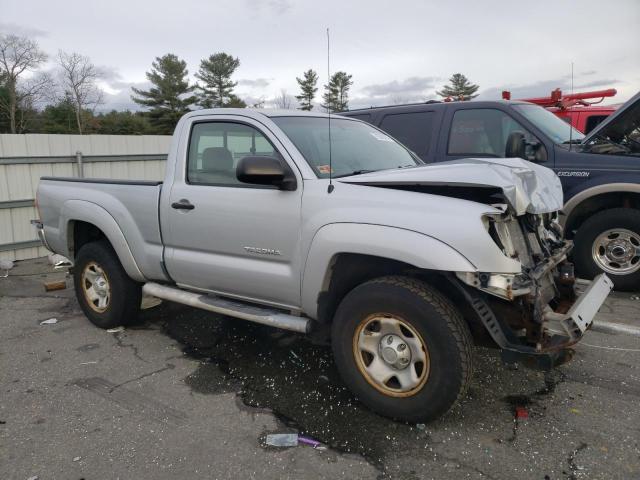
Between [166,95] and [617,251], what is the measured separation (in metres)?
50.1

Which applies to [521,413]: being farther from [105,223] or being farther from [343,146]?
[105,223]

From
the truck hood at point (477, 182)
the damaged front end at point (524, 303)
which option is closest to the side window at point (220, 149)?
the truck hood at point (477, 182)

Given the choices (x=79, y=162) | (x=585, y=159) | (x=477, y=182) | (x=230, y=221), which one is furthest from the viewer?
(x=79, y=162)

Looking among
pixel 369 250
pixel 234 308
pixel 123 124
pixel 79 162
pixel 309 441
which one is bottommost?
pixel 309 441

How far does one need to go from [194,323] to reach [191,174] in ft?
5.44

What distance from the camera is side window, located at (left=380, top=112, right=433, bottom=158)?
21.1 ft

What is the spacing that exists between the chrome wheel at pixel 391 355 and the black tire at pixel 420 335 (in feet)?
0.08

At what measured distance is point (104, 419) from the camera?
320 cm

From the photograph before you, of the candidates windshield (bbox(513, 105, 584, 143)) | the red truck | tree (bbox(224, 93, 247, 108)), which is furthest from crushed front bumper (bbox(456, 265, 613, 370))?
tree (bbox(224, 93, 247, 108))

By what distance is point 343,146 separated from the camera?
388 centimetres

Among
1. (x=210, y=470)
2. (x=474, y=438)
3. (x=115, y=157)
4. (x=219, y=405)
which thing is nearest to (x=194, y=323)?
(x=219, y=405)

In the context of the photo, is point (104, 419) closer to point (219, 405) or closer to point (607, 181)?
point (219, 405)

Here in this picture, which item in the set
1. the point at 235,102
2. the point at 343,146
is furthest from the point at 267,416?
the point at 235,102

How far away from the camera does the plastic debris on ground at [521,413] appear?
3146 millimetres
